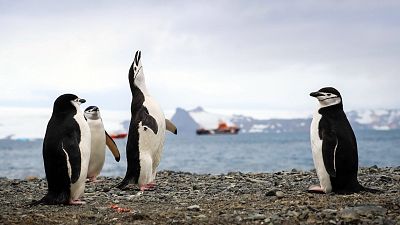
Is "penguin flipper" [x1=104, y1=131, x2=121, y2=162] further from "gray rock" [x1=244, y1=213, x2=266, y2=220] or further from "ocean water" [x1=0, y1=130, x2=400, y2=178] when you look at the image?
"ocean water" [x1=0, y1=130, x2=400, y2=178]

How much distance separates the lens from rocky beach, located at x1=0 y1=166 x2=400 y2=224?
6.27 metres

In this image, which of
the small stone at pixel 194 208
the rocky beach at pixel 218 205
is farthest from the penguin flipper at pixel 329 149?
the small stone at pixel 194 208

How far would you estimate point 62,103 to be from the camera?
8.41 meters

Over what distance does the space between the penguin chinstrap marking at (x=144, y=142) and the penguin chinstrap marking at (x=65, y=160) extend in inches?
63.9

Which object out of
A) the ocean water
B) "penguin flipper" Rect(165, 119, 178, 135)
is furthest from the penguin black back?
the ocean water

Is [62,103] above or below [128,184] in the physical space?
above

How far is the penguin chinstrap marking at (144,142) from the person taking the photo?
32.4 feet

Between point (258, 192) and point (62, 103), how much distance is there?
306 centimetres

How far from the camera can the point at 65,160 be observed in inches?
315

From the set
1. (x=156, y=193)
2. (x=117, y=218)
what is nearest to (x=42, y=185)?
(x=156, y=193)

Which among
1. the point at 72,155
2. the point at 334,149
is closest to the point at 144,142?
the point at 72,155

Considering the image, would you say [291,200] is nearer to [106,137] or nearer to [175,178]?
[175,178]

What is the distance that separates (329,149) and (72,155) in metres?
3.41

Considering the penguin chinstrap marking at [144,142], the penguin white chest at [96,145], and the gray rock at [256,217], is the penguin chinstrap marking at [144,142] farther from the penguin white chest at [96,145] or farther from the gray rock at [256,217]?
the gray rock at [256,217]
